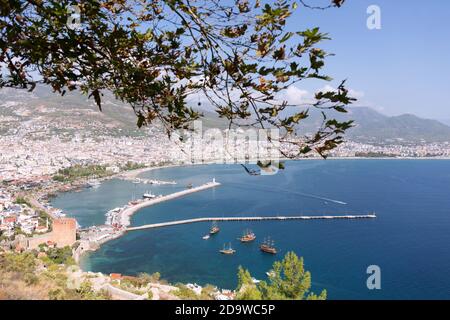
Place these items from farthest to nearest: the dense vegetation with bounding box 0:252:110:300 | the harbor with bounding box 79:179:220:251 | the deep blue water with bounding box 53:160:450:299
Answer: the harbor with bounding box 79:179:220:251, the deep blue water with bounding box 53:160:450:299, the dense vegetation with bounding box 0:252:110:300

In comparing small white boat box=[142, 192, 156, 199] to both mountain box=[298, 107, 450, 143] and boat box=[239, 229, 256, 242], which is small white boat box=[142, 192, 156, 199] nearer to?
boat box=[239, 229, 256, 242]

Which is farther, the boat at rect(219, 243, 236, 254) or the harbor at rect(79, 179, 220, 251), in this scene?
the harbor at rect(79, 179, 220, 251)

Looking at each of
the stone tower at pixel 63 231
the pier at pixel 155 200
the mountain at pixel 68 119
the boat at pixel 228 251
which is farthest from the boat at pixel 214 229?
the mountain at pixel 68 119

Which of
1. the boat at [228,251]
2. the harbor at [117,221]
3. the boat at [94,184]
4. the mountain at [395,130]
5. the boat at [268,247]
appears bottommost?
the boat at [228,251]

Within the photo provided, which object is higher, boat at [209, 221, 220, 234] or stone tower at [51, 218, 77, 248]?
stone tower at [51, 218, 77, 248]

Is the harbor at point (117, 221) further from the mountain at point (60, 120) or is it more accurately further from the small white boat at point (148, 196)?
the mountain at point (60, 120)

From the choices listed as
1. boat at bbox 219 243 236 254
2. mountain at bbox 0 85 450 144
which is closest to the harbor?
boat at bbox 219 243 236 254
